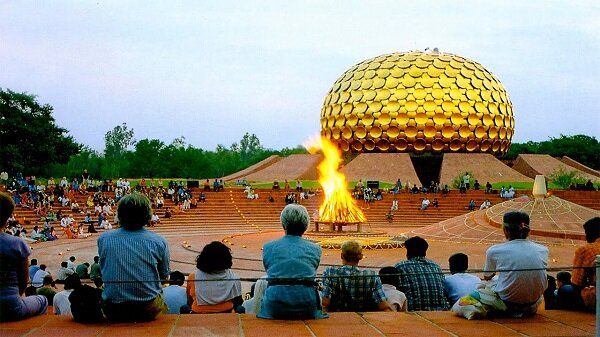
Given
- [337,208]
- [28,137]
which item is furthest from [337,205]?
[28,137]

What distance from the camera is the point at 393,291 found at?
5.77 meters

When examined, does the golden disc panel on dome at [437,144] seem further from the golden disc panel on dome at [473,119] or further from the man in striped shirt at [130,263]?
the man in striped shirt at [130,263]

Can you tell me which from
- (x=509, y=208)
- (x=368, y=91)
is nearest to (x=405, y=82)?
(x=368, y=91)

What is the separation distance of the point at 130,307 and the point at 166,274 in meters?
0.36

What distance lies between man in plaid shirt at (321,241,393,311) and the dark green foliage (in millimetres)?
55787

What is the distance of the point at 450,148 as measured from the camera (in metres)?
42.9

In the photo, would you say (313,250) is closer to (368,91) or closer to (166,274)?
(166,274)

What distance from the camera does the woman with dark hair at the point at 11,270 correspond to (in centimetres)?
482

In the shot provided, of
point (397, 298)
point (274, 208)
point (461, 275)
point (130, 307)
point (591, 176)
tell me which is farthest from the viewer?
point (591, 176)

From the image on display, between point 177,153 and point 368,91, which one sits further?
point 177,153

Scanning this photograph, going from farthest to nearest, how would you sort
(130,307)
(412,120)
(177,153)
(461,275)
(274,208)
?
(177,153), (412,120), (274,208), (461,275), (130,307)

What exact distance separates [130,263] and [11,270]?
32.9 inches

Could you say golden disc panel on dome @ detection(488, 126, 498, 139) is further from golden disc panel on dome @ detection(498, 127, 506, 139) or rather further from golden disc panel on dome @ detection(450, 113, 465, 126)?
golden disc panel on dome @ detection(450, 113, 465, 126)

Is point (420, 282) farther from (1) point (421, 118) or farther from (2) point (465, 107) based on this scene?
(2) point (465, 107)
